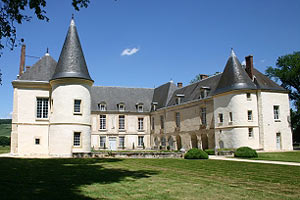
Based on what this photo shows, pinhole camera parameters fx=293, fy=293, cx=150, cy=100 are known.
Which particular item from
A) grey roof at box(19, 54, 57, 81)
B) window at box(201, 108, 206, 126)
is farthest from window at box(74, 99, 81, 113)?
window at box(201, 108, 206, 126)

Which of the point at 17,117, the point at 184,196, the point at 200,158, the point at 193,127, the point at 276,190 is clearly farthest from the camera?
the point at 193,127

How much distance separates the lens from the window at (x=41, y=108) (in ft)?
70.4

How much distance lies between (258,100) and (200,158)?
34.9 ft

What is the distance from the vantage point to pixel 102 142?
3609cm

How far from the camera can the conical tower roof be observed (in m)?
25.0

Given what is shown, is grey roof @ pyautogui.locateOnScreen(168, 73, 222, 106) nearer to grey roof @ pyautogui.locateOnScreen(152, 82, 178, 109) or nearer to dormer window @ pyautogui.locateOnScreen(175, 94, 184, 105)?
dormer window @ pyautogui.locateOnScreen(175, 94, 184, 105)

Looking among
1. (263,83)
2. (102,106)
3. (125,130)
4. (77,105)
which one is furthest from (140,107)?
(77,105)

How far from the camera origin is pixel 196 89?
31578mm

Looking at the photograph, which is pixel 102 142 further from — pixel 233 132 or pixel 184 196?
pixel 184 196

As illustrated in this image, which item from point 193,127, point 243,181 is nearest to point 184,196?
point 243,181

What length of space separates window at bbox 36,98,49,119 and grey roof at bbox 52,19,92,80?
2.34 m

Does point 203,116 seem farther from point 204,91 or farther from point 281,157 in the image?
point 281,157

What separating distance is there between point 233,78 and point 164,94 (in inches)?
508

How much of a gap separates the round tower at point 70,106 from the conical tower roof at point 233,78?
480 inches
